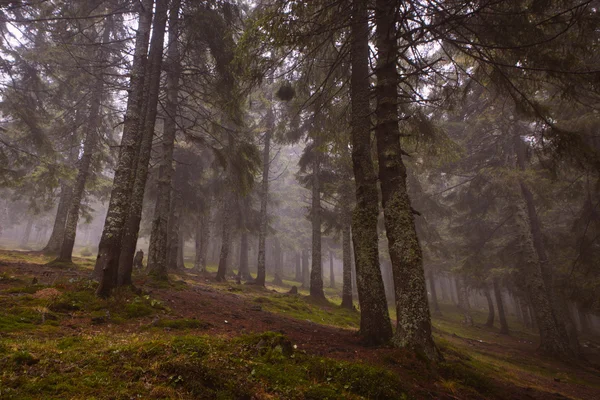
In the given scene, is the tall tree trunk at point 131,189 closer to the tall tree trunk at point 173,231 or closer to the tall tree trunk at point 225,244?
the tall tree trunk at point 225,244

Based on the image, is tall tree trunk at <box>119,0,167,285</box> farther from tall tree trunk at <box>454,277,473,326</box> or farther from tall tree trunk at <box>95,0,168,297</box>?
tall tree trunk at <box>454,277,473,326</box>

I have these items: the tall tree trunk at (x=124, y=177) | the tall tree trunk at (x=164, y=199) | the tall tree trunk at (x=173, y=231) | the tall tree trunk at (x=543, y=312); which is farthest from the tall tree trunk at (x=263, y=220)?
the tall tree trunk at (x=543, y=312)

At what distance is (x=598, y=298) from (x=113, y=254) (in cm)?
1779

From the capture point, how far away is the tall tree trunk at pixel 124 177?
23.3ft

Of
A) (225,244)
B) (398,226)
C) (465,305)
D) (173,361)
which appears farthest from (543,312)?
(225,244)

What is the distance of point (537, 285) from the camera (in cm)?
1354

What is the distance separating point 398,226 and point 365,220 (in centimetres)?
85

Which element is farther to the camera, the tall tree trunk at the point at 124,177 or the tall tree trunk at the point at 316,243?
the tall tree trunk at the point at 316,243

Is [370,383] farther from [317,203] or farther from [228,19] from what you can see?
[317,203]

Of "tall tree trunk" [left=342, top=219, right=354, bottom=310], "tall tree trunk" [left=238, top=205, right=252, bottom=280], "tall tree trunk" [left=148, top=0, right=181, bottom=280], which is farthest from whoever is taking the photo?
"tall tree trunk" [left=238, top=205, right=252, bottom=280]

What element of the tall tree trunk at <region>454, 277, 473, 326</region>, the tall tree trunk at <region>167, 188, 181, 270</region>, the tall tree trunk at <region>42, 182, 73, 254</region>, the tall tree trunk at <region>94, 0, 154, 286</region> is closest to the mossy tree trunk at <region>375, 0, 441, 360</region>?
the tall tree trunk at <region>94, 0, 154, 286</region>

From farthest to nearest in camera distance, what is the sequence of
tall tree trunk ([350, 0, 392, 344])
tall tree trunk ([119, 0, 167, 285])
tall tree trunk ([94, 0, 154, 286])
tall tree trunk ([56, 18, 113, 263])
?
1. tall tree trunk ([56, 18, 113, 263])
2. tall tree trunk ([119, 0, 167, 285])
3. tall tree trunk ([94, 0, 154, 286])
4. tall tree trunk ([350, 0, 392, 344])

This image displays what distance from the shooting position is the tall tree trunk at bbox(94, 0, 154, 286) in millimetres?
7098

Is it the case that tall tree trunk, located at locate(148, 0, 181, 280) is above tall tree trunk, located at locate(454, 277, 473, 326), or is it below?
above
